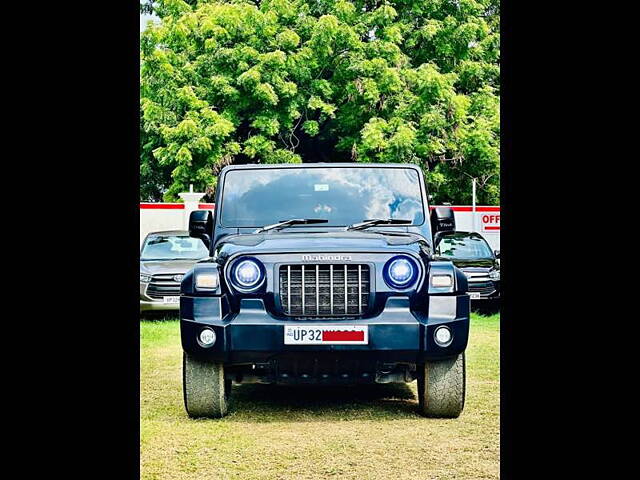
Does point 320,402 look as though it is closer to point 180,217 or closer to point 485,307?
point 485,307

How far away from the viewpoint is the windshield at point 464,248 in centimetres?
1515

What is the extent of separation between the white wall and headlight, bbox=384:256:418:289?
49.2 ft

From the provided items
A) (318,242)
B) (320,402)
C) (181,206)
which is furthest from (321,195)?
(181,206)

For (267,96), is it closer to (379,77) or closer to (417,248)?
(379,77)

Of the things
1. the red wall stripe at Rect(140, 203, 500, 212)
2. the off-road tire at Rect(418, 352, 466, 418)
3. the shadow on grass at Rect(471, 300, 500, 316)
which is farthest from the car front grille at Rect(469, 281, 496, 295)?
the red wall stripe at Rect(140, 203, 500, 212)

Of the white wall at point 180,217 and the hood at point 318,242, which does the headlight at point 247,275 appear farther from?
the white wall at point 180,217

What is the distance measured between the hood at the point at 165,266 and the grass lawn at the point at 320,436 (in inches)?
182

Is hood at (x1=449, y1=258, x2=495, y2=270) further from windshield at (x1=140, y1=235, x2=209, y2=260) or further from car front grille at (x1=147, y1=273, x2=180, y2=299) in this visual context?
car front grille at (x1=147, y1=273, x2=180, y2=299)

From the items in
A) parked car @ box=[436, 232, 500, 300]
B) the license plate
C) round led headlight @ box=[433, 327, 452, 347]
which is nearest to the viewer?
the license plate

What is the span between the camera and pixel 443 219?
740 centimetres

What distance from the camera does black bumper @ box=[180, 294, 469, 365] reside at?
650 centimetres

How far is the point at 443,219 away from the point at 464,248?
808cm
